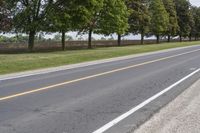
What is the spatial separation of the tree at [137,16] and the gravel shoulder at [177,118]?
57.3 m

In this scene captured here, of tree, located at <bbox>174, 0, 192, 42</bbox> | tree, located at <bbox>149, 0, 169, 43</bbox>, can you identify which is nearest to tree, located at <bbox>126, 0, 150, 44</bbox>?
tree, located at <bbox>149, 0, 169, 43</bbox>

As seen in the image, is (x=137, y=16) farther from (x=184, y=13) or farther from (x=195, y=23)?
(x=195, y=23)

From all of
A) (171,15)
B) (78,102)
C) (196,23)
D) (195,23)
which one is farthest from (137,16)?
(196,23)

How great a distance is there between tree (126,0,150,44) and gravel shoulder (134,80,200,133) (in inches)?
2258

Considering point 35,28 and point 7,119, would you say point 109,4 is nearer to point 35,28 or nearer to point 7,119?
point 35,28

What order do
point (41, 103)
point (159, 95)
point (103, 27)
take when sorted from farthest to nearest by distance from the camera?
point (103, 27) < point (159, 95) < point (41, 103)

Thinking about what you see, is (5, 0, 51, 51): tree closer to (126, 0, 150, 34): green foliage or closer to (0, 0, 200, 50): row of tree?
(0, 0, 200, 50): row of tree

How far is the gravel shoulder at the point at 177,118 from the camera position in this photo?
332 inches

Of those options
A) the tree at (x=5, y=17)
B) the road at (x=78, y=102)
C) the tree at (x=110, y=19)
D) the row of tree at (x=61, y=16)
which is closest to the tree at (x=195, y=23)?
the row of tree at (x=61, y=16)

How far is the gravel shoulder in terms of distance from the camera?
8.44 meters

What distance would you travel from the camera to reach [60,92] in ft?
45.2

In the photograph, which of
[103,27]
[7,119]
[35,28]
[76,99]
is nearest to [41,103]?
[76,99]

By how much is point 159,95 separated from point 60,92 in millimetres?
2910

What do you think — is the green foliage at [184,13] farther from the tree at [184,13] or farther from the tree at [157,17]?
the tree at [157,17]
